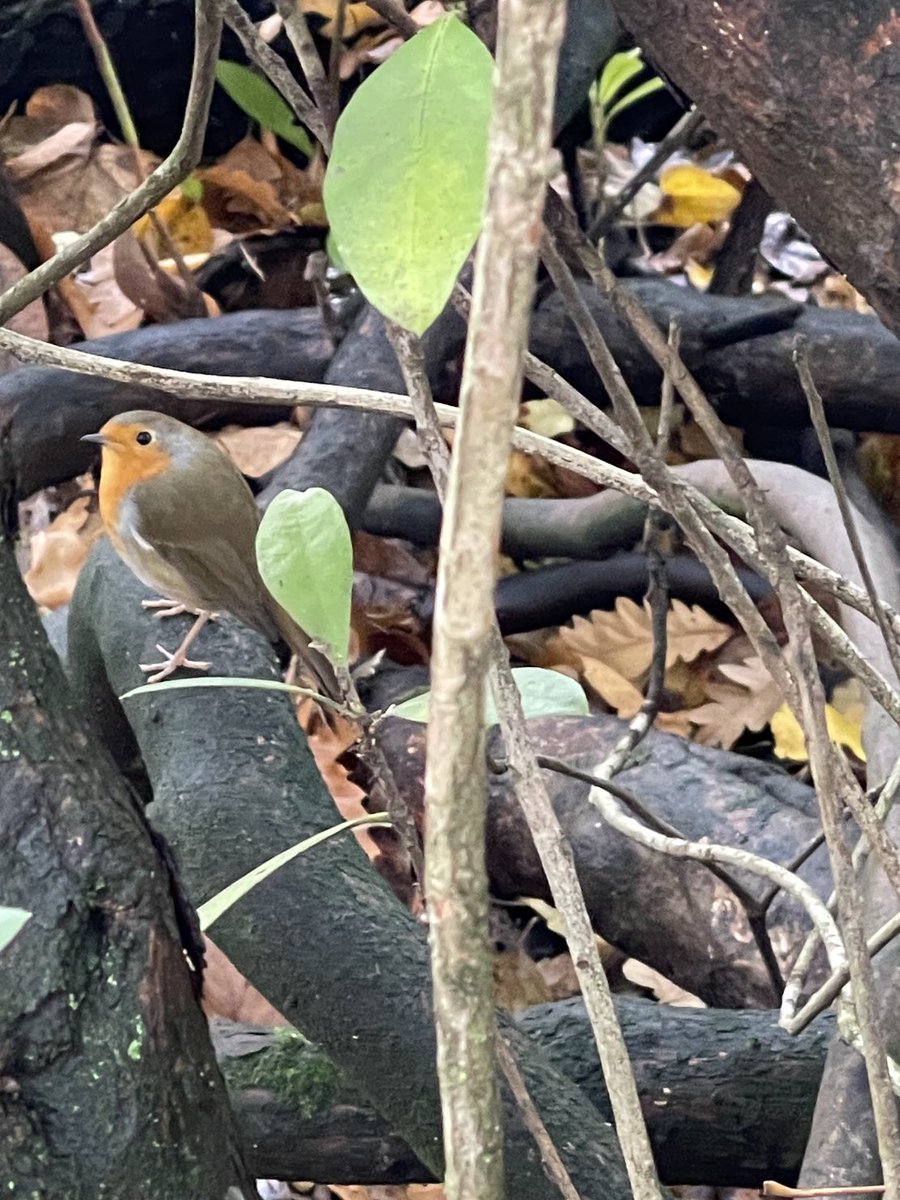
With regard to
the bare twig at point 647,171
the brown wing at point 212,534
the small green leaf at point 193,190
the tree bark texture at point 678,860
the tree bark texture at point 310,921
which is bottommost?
the tree bark texture at point 678,860

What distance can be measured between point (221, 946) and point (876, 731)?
0.96 meters

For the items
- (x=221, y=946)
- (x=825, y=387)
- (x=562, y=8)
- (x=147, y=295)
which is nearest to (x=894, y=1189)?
(x=562, y=8)

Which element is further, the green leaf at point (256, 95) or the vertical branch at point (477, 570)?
the green leaf at point (256, 95)

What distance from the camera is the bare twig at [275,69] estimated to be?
752 millimetres

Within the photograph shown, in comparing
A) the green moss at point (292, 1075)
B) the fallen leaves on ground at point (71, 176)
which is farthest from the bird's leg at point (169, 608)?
the fallen leaves on ground at point (71, 176)

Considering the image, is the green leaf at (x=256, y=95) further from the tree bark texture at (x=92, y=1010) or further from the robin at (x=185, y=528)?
the tree bark texture at (x=92, y=1010)

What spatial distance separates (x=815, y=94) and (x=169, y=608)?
139 cm

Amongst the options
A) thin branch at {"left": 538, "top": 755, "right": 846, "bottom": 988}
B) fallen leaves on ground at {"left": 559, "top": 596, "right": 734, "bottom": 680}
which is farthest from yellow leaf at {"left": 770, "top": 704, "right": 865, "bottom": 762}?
thin branch at {"left": 538, "top": 755, "right": 846, "bottom": 988}

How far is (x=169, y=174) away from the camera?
3.01 feet

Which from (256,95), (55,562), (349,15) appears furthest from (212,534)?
(349,15)

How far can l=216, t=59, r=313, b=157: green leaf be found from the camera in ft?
9.34

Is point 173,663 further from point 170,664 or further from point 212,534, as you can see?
Answer: point 212,534

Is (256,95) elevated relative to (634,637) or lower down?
elevated

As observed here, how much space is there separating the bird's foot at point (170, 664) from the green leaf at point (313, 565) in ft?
3.20
